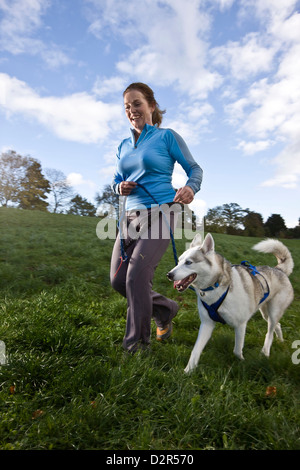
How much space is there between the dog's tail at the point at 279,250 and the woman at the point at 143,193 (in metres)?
1.57

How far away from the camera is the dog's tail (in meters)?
3.96

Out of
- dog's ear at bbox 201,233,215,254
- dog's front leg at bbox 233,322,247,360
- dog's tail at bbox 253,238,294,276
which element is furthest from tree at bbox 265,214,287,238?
dog's ear at bbox 201,233,215,254

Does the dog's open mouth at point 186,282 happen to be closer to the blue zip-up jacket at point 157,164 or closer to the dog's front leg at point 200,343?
the dog's front leg at point 200,343

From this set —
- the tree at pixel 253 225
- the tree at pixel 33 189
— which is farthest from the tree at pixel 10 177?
the tree at pixel 253 225

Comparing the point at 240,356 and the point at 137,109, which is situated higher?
the point at 137,109

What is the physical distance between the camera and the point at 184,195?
2.83 metres

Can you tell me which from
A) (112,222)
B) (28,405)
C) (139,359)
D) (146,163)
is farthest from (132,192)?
(28,405)

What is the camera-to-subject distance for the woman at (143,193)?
2.91 meters

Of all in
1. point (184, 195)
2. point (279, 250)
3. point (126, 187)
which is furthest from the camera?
point (279, 250)

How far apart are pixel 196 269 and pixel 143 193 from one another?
967 millimetres

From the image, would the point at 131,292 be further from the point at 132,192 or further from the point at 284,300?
the point at 284,300

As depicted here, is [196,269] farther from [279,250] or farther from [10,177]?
[10,177]

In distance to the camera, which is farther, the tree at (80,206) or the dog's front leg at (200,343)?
the tree at (80,206)

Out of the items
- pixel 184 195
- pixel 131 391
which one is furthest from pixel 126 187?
pixel 131 391
